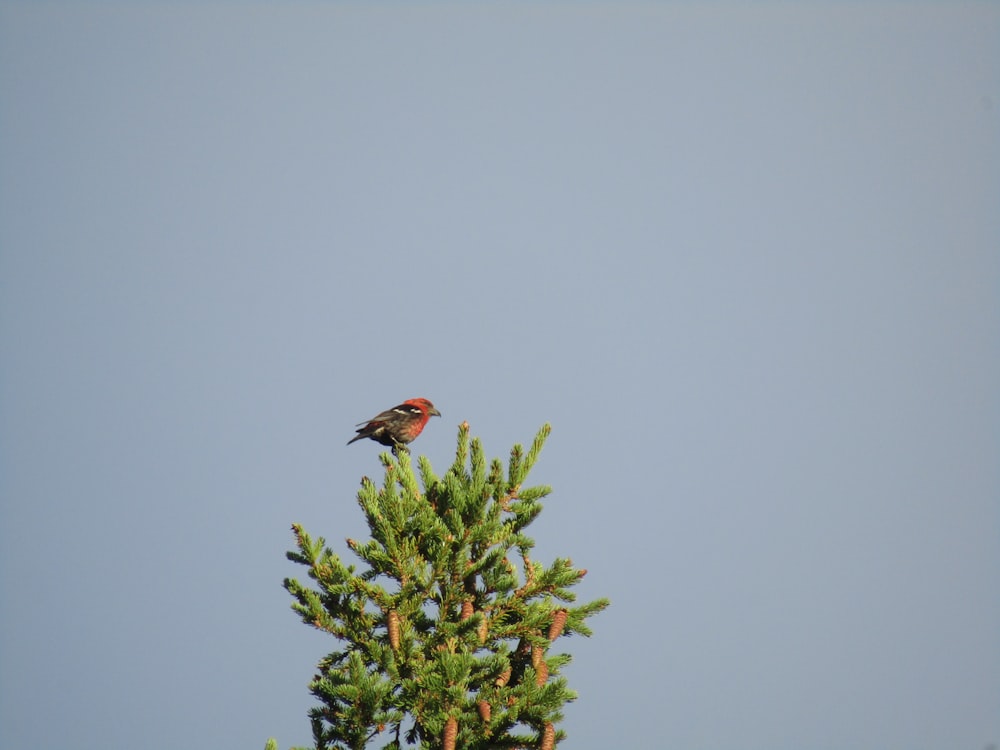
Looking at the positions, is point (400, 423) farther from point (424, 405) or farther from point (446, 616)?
point (446, 616)

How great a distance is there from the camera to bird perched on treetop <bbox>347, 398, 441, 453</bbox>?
15336 mm

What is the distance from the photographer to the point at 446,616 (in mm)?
7730

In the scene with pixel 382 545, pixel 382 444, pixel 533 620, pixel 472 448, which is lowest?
pixel 533 620

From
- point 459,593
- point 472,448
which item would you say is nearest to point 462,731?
point 459,593

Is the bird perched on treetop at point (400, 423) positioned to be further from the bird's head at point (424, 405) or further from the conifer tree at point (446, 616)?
the conifer tree at point (446, 616)

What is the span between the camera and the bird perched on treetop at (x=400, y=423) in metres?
15.3

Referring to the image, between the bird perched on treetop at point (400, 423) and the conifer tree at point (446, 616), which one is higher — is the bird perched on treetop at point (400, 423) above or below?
above

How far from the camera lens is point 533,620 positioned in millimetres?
7598

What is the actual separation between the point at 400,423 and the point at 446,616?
795 cm

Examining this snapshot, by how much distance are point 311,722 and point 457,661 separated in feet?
4.30

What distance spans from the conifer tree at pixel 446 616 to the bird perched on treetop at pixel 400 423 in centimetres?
705

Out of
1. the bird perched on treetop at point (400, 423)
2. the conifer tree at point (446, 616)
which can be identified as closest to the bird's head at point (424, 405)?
the bird perched on treetop at point (400, 423)

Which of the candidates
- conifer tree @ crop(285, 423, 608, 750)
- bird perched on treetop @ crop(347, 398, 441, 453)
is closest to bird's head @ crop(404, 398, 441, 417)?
bird perched on treetop @ crop(347, 398, 441, 453)

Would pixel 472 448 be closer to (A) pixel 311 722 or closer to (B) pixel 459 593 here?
(B) pixel 459 593
